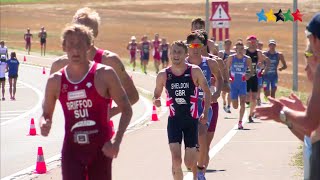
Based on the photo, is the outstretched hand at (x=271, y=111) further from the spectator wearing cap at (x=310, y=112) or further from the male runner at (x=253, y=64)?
the male runner at (x=253, y=64)

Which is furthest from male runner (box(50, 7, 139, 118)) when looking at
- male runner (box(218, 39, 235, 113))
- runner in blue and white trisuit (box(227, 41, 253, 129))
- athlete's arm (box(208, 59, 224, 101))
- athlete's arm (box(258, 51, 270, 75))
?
athlete's arm (box(258, 51, 270, 75))

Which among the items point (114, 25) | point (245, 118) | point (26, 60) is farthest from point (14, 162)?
point (114, 25)

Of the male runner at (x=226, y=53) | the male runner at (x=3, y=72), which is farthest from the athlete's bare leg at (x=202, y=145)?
the male runner at (x=3, y=72)

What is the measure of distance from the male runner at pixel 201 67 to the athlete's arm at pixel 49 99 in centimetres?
438

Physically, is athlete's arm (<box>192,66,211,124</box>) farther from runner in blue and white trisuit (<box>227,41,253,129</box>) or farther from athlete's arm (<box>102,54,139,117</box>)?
runner in blue and white trisuit (<box>227,41,253,129</box>)

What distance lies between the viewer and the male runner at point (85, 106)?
289 inches

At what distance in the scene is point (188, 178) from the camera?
1277cm

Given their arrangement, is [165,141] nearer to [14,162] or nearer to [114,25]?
[14,162]

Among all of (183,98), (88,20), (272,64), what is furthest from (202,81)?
(272,64)

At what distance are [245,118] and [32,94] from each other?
14.7 meters

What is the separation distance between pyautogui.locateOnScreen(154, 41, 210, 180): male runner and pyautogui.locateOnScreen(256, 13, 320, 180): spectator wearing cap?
14.7ft

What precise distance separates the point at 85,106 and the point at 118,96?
0.85 ft

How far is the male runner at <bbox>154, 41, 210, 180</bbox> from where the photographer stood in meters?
11.2

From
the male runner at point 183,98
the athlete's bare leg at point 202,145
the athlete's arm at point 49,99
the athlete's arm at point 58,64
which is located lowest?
the athlete's bare leg at point 202,145
